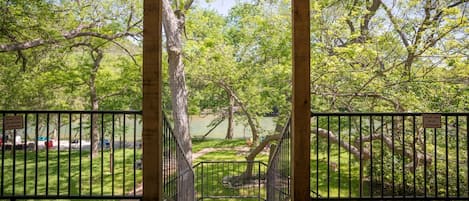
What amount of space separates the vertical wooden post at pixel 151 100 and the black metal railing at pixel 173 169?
9.7 inches

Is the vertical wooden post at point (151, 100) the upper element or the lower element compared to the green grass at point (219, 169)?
upper

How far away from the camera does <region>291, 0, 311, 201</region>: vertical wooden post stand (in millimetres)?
2225

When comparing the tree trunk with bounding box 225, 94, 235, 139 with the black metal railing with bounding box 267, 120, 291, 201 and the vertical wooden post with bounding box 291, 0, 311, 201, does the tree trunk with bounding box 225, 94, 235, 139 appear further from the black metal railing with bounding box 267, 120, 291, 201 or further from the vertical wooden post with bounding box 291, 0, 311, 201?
the vertical wooden post with bounding box 291, 0, 311, 201

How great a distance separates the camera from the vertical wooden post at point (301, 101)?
2.22m

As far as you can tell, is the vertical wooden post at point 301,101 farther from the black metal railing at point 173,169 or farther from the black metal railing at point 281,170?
the black metal railing at point 173,169

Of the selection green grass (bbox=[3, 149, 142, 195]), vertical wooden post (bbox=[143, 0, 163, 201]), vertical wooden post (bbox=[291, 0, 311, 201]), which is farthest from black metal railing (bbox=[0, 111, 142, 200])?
vertical wooden post (bbox=[291, 0, 311, 201])

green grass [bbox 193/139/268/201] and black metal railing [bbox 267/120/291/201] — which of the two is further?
A: green grass [bbox 193/139/268/201]

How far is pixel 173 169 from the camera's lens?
3.07 metres

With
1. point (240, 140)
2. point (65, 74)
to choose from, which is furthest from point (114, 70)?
Result: point (240, 140)

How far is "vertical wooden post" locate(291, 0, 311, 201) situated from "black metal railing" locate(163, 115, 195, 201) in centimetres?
102

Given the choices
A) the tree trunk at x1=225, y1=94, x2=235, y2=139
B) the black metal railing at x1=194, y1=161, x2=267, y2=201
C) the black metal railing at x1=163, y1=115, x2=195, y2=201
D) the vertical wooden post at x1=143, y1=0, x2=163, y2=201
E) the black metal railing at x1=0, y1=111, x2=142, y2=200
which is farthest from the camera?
the black metal railing at x1=194, y1=161, x2=267, y2=201

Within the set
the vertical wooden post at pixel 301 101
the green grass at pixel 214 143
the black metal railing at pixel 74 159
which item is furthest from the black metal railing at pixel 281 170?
the black metal railing at pixel 74 159

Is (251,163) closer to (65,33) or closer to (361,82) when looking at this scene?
(361,82)

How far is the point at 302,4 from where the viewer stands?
2238mm
